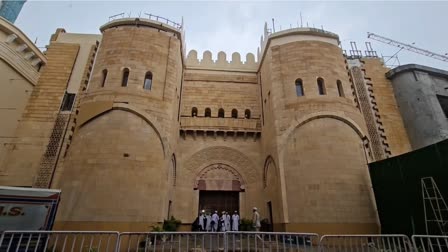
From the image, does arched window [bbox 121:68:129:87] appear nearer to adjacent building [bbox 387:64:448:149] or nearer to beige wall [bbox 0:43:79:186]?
beige wall [bbox 0:43:79:186]

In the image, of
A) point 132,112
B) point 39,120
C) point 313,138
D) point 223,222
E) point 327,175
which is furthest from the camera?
point 39,120

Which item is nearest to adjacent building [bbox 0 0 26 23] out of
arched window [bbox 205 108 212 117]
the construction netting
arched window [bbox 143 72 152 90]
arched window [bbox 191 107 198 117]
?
arched window [bbox 143 72 152 90]

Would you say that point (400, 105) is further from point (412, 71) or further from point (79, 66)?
point (79, 66)

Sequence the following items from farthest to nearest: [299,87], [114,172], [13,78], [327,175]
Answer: [299,87], [13,78], [327,175], [114,172]

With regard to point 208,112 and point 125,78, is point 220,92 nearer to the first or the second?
point 208,112

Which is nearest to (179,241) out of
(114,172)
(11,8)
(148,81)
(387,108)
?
(114,172)

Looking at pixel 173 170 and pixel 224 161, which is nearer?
pixel 173 170

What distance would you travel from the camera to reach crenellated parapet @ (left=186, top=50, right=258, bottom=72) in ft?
54.3

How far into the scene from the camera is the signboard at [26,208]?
7.14m

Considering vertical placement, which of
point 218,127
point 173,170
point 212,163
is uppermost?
point 218,127

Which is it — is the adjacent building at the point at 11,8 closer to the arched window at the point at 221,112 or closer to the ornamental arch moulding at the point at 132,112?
the ornamental arch moulding at the point at 132,112

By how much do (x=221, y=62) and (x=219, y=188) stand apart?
8.58 meters

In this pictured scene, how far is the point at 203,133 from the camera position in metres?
14.4

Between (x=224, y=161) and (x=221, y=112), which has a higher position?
(x=221, y=112)
